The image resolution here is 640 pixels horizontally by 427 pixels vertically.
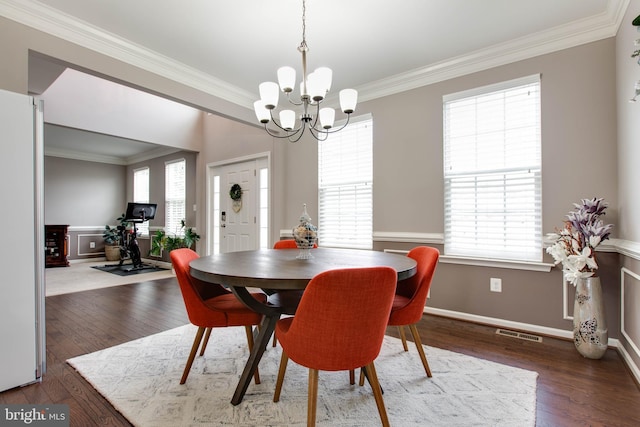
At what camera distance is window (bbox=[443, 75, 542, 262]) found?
2740 mm

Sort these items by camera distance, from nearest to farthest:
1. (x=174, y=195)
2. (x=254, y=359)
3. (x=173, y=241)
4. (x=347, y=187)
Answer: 1. (x=254, y=359)
2. (x=347, y=187)
3. (x=173, y=241)
4. (x=174, y=195)

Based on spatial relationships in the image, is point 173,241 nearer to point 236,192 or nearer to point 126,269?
point 126,269

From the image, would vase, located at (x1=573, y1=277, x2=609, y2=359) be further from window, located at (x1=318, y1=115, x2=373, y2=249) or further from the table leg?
the table leg

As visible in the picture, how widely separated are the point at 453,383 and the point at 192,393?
160 centimetres

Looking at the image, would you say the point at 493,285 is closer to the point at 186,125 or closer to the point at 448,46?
the point at 448,46

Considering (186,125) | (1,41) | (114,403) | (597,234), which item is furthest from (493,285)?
(186,125)

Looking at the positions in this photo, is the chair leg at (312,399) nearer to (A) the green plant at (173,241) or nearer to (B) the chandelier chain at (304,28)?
(B) the chandelier chain at (304,28)

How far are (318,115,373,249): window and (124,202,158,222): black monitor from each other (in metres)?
4.11

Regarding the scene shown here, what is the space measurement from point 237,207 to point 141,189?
3.90m

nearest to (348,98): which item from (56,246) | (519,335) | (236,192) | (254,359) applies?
(254,359)

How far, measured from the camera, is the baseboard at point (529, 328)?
206 cm

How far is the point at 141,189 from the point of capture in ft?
25.0

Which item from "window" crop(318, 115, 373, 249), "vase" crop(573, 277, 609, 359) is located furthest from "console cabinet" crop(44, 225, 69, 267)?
"vase" crop(573, 277, 609, 359)

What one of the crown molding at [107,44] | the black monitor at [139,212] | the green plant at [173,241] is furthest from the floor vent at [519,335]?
the black monitor at [139,212]
